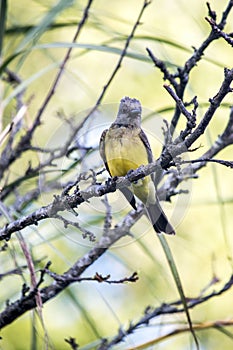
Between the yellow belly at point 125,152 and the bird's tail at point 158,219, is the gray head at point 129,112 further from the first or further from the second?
the bird's tail at point 158,219

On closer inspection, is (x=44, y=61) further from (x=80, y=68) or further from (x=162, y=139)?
(x=162, y=139)

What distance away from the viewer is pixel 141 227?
86.3 inches

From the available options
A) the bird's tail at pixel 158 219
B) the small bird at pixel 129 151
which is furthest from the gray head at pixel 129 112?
the bird's tail at pixel 158 219

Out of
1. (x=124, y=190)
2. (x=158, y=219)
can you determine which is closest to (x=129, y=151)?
(x=124, y=190)

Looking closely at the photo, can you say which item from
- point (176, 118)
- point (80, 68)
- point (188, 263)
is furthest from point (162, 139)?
point (80, 68)

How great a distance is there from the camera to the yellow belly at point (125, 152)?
6.91 ft

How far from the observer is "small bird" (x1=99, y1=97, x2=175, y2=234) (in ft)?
6.89

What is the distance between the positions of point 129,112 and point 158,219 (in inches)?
13.4

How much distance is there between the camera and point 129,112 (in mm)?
2053

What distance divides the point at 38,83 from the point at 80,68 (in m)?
0.89

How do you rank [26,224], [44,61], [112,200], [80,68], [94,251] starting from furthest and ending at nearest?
[80,68]
[44,61]
[112,200]
[94,251]
[26,224]

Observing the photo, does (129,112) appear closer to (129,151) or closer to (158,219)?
(129,151)

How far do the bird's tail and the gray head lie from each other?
0.88 ft

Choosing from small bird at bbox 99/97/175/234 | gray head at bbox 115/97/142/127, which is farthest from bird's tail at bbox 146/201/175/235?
gray head at bbox 115/97/142/127
